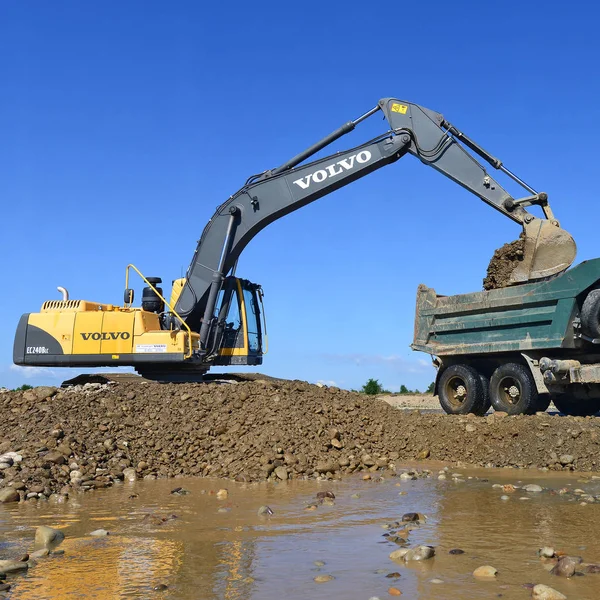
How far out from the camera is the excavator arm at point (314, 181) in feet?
46.7

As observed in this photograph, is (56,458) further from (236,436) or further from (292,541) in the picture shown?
(292,541)

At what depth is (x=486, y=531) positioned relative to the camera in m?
6.19

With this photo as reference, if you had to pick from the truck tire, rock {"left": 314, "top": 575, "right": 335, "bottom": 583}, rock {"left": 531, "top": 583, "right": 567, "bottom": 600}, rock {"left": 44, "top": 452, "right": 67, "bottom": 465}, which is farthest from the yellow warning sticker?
rock {"left": 531, "top": 583, "right": 567, "bottom": 600}

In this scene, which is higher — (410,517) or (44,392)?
(44,392)

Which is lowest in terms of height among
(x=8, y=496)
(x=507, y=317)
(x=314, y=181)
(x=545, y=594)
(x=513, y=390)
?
(x=545, y=594)

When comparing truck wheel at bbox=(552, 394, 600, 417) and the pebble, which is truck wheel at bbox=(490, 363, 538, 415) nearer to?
truck wheel at bbox=(552, 394, 600, 417)

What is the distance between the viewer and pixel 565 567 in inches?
190

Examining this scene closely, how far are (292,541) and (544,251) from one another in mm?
8954

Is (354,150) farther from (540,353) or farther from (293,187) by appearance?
(540,353)

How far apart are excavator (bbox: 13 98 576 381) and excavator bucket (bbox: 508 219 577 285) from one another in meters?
0.08

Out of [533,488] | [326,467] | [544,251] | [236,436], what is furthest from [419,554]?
[544,251]

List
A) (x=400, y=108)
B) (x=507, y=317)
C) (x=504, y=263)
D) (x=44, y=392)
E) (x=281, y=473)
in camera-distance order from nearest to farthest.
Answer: (x=281, y=473) → (x=44, y=392) → (x=507, y=317) → (x=504, y=263) → (x=400, y=108)

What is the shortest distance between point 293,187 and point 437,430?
19.5 feet

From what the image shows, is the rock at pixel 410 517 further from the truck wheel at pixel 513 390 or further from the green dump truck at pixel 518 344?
the truck wheel at pixel 513 390
